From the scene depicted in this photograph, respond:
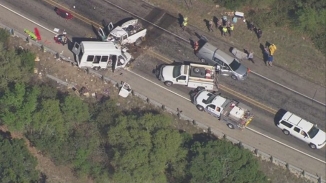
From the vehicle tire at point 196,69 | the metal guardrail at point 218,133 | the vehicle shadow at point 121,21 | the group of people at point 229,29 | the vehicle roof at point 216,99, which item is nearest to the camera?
the metal guardrail at point 218,133

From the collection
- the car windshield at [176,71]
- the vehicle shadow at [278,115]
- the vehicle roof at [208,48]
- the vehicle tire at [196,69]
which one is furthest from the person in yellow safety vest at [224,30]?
the vehicle shadow at [278,115]

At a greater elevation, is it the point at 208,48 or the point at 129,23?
the point at 208,48

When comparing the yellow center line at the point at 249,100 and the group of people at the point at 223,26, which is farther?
the group of people at the point at 223,26

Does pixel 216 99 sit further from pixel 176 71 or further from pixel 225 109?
pixel 176 71

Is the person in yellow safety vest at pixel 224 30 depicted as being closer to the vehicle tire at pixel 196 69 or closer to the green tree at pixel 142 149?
the vehicle tire at pixel 196 69

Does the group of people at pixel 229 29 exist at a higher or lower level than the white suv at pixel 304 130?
higher

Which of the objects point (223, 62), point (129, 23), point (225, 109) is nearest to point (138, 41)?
point (129, 23)

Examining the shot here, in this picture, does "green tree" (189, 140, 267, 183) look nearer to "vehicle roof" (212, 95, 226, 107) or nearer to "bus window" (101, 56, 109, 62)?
"vehicle roof" (212, 95, 226, 107)

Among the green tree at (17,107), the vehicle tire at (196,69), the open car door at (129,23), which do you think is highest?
the open car door at (129,23)
